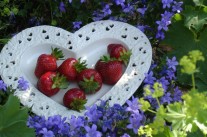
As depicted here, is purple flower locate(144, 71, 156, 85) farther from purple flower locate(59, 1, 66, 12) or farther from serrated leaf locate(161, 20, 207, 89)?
purple flower locate(59, 1, 66, 12)

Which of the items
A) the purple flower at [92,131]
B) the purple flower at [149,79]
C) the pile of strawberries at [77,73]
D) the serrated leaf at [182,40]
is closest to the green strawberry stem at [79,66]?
the pile of strawberries at [77,73]

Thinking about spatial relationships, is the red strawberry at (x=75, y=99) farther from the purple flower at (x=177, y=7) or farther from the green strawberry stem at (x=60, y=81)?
the purple flower at (x=177, y=7)

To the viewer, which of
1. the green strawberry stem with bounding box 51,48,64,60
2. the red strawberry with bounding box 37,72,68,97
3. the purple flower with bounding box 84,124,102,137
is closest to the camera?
the purple flower with bounding box 84,124,102,137

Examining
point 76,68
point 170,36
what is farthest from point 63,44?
point 170,36

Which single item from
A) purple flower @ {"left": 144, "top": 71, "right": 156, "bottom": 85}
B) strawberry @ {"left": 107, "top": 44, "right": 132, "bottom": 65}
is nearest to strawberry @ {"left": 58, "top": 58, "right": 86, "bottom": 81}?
strawberry @ {"left": 107, "top": 44, "right": 132, "bottom": 65}

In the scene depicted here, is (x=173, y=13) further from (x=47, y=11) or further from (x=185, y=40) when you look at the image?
(x=47, y=11)

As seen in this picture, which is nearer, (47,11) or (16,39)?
(16,39)
